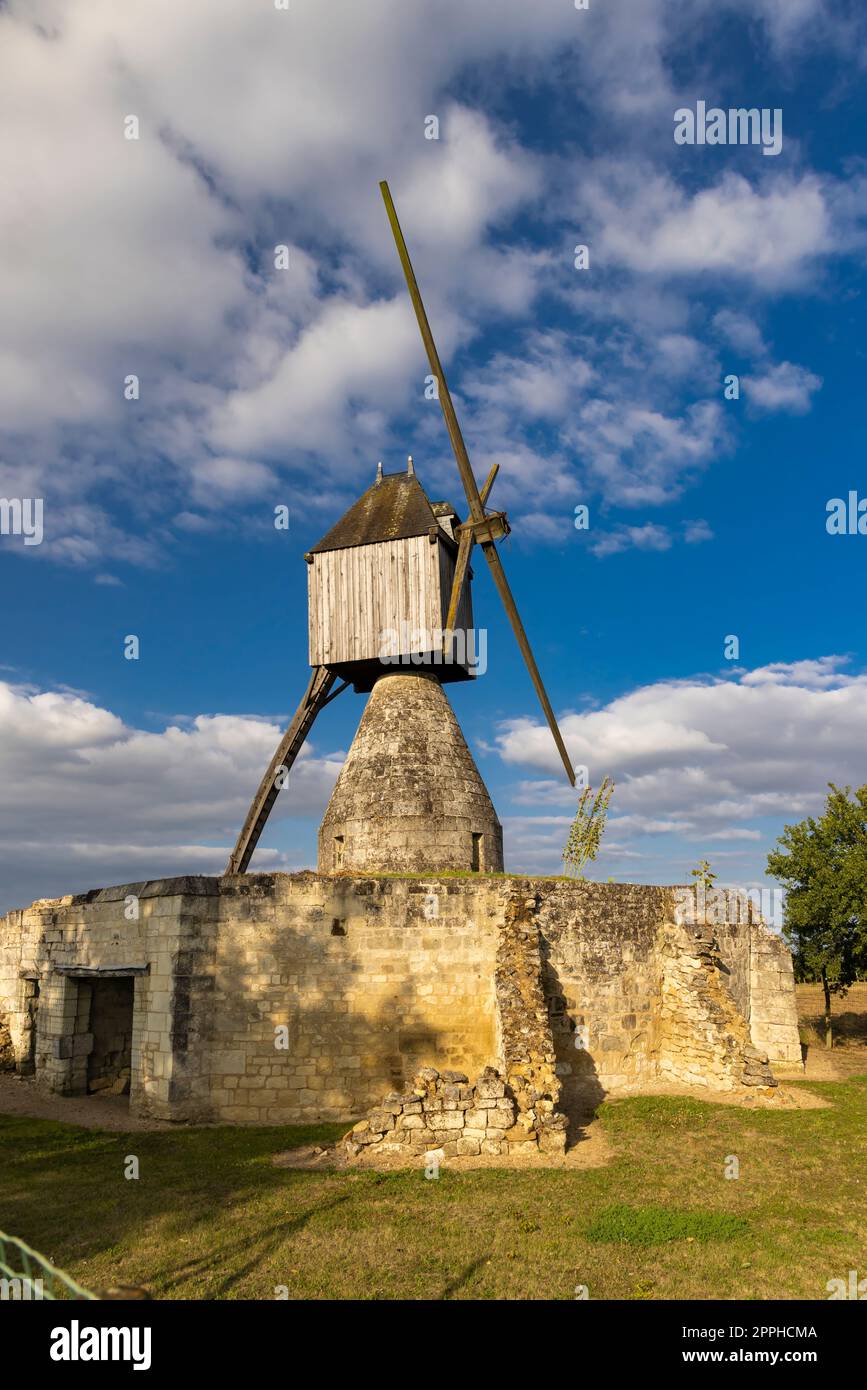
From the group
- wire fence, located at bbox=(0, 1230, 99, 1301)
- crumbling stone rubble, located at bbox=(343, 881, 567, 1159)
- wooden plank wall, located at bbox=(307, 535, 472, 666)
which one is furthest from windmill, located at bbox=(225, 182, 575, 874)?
wire fence, located at bbox=(0, 1230, 99, 1301)

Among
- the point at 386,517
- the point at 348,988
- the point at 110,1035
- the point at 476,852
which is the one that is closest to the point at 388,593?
the point at 386,517

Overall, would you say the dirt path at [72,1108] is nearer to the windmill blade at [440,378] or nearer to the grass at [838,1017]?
the windmill blade at [440,378]

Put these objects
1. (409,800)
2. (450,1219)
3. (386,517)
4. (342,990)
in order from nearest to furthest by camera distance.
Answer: (450,1219) → (342,990) → (409,800) → (386,517)

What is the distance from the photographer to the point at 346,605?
1973 cm

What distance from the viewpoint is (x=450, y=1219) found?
873cm

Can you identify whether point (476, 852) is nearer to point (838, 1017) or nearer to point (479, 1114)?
point (479, 1114)

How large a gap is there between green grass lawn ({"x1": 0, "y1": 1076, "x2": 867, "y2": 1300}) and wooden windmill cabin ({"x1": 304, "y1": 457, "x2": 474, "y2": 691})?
10.3 meters

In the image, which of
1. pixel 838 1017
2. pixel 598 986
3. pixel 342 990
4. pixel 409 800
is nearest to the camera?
pixel 342 990

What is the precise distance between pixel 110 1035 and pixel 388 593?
11.2m

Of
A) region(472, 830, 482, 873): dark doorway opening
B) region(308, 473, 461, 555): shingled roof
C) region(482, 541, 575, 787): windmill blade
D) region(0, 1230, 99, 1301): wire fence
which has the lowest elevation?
region(0, 1230, 99, 1301): wire fence

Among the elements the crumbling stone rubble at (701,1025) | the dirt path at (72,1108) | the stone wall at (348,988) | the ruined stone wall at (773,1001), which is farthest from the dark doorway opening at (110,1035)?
the ruined stone wall at (773,1001)

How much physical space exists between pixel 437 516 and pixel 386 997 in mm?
11627

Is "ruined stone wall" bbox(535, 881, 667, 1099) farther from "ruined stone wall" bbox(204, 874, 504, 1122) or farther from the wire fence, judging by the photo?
the wire fence

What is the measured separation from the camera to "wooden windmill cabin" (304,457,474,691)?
753 inches
